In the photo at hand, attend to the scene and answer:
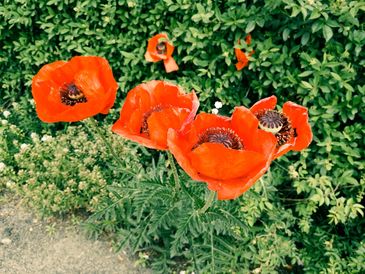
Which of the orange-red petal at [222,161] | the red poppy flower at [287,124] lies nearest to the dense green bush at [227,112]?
the red poppy flower at [287,124]

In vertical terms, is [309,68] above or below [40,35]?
above

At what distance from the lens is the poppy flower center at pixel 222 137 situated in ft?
5.13

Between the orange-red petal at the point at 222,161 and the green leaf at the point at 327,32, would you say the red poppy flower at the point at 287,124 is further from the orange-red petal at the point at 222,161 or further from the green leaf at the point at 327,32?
the green leaf at the point at 327,32

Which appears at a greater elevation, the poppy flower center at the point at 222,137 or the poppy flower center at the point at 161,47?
the poppy flower center at the point at 222,137

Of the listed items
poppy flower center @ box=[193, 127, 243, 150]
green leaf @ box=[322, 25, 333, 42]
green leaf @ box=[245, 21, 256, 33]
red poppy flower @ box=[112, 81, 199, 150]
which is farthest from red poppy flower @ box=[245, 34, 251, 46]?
poppy flower center @ box=[193, 127, 243, 150]

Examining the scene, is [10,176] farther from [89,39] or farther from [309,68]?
[309,68]

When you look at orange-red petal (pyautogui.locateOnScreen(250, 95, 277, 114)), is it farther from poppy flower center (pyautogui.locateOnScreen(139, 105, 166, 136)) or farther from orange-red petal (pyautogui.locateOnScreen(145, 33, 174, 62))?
orange-red petal (pyautogui.locateOnScreen(145, 33, 174, 62))

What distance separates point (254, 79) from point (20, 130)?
5.63ft

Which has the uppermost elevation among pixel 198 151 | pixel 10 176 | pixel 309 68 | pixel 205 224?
pixel 198 151

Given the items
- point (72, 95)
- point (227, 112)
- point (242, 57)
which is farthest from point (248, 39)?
point (72, 95)

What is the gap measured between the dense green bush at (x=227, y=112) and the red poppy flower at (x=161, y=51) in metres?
0.07

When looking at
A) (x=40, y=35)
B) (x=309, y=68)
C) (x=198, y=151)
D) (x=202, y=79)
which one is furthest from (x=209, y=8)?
(x=198, y=151)

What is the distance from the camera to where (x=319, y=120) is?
294 cm

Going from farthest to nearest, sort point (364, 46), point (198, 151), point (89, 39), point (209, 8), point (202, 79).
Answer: point (89, 39) < point (202, 79) < point (209, 8) < point (364, 46) < point (198, 151)
